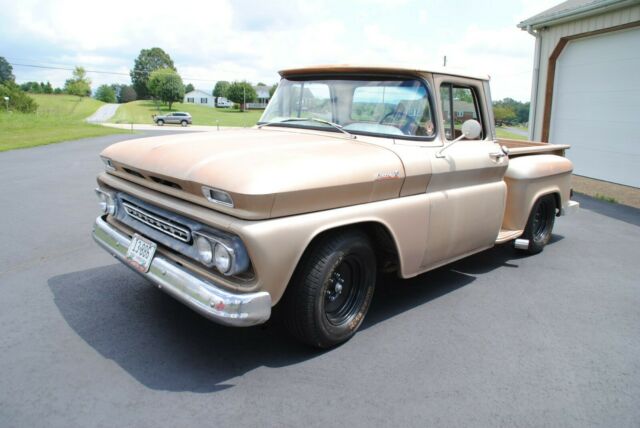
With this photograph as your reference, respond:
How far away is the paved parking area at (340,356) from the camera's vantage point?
2.64m

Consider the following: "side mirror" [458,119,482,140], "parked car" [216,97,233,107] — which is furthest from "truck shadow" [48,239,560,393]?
"parked car" [216,97,233,107]

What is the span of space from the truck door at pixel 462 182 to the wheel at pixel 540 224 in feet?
3.31

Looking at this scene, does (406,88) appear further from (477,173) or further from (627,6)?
(627,6)

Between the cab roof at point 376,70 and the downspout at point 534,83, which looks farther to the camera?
the downspout at point 534,83

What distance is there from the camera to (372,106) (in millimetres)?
3953

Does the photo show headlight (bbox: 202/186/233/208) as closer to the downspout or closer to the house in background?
the downspout

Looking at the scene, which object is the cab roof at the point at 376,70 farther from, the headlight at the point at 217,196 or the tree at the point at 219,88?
the tree at the point at 219,88

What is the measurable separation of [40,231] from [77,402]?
373 cm

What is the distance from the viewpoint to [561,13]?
436 inches

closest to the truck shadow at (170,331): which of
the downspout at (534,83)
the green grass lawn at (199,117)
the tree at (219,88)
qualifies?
the downspout at (534,83)

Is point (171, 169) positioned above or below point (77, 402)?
above

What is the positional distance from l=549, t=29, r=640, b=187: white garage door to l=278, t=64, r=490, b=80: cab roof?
7.31 metres

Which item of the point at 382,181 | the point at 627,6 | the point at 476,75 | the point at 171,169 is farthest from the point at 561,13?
the point at 171,169

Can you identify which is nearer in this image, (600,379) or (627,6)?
(600,379)
